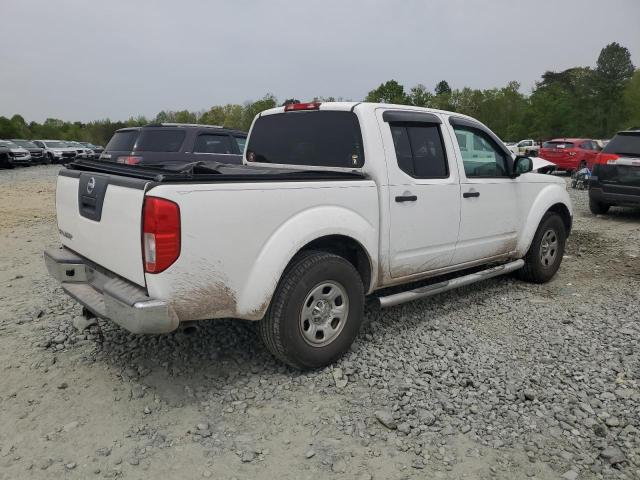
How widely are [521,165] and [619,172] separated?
18.7 ft

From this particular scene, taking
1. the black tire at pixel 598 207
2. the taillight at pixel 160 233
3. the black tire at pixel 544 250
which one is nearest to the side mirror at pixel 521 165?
the black tire at pixel 544 250

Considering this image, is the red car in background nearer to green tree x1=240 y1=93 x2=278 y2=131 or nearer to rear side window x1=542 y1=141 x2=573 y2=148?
rear side window x1=542 y1=141 x2=573 y2=148

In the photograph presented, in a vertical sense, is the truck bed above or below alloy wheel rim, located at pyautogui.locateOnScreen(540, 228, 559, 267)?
above

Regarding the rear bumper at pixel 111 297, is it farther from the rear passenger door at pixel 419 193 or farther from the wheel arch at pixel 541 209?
the wheel arch at pixel 541 209

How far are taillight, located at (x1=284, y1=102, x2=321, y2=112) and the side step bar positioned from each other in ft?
5.51

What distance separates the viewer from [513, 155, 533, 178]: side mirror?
4.92 meters

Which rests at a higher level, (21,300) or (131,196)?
(131,196)

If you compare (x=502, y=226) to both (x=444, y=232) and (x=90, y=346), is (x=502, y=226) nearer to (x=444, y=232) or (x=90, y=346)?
(x=444, y=232)

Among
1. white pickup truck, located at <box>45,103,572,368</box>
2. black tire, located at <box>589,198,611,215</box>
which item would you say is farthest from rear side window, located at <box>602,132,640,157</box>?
white pickup truck, located at <box>45,103,572,368</box>

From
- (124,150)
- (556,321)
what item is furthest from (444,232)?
(124,150)

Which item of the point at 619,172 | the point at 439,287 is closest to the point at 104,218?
the point at 439,287

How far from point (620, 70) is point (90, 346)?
62373 millimetres

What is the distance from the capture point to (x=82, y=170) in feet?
12.2

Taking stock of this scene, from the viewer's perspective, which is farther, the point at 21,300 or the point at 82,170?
the point at 21,300
